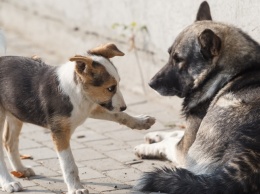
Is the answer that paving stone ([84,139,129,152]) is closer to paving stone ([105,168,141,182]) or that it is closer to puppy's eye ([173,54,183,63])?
paving stone ([105,168,141,182])

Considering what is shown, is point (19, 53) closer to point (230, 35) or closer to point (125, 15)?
point (125, 15)

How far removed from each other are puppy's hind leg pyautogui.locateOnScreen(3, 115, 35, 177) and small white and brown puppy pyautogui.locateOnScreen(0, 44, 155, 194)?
0.15 m

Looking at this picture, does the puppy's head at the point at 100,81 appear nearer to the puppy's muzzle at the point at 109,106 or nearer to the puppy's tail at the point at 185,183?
the puppy's muzzle at the point at 109,106

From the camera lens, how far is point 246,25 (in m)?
7.62

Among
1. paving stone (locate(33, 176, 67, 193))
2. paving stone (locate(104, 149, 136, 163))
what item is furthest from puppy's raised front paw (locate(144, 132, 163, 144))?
paving stone (locate(33, 176, 67, 193))

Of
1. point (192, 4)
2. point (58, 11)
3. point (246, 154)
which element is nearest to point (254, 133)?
point (246, 154)

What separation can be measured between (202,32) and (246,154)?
114cm

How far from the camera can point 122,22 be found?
380 inches

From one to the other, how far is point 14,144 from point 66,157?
0.77 meters

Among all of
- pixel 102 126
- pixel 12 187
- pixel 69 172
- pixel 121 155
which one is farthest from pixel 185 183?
pixel 102 126

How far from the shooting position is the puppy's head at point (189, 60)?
6383mm

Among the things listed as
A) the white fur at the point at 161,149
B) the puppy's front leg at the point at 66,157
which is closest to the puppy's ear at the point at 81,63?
the puppy's front leg at the point at 66,157

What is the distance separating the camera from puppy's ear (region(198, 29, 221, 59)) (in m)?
6.32

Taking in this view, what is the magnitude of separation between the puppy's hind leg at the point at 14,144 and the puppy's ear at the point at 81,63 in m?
0.93
